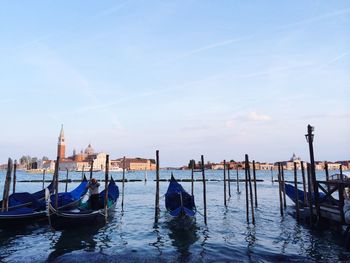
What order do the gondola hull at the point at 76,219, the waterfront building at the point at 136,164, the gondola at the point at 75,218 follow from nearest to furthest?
the gondola at the point at 75,218
the gondola hull at the point at 76,219
the waterfront building at the point at 136,164

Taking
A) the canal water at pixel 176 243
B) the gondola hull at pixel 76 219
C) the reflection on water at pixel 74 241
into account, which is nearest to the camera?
the canal water at pixel 176 243

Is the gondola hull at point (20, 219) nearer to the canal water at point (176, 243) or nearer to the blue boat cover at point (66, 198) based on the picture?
the canal water at point (176, 243)

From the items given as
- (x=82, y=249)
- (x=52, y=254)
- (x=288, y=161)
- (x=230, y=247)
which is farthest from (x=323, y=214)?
(x=288, y=161)

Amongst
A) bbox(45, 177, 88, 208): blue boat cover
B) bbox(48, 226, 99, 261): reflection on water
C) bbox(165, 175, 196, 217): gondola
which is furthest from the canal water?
bbox(45, 177, 88, 208): blue boat cover

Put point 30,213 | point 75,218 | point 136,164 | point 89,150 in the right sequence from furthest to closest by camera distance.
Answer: point 89,150 → point 136,164 → point 30,213 → point 75,218

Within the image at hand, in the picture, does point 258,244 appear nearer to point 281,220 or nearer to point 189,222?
point 189,222

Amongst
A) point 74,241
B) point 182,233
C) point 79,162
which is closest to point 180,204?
point 182,233

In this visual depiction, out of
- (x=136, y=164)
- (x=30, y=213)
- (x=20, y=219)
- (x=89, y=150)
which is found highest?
(x=89, y=150)

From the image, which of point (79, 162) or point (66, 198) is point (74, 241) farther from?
point (79, 162)

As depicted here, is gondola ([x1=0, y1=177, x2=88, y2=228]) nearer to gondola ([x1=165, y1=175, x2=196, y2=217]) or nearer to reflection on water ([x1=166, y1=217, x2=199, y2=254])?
gondola ([x1=165, y1=175, x2=196, y2=217])

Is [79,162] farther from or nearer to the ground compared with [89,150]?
nearer to the ground

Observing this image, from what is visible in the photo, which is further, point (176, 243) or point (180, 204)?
point (180, 204)

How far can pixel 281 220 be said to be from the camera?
16.3 m

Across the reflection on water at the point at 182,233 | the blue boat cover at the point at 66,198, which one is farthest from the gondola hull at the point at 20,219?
the reflection on water at the point at 182,233
